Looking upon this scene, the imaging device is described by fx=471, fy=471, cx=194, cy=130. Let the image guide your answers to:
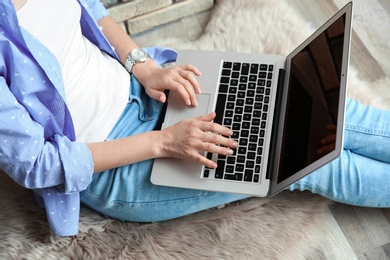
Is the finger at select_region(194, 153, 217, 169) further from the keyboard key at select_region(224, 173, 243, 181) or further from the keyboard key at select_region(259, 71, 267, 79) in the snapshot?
the keyboard key at select_region(259, 71, 267, 79)

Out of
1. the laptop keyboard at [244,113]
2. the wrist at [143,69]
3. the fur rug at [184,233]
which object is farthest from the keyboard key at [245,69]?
the fur rug at [184,233]

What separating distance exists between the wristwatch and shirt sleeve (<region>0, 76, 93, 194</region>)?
27 centimetres

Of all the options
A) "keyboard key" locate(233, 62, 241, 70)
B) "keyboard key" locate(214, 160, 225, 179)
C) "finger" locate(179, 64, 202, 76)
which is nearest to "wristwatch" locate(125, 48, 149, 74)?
"finger" locate(179, 64, 202, 76)

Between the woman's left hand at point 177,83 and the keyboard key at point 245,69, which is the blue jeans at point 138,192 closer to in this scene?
the woman's left hand at point 177,83

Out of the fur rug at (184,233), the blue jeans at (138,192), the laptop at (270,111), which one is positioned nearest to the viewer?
the laptop at (270,111)

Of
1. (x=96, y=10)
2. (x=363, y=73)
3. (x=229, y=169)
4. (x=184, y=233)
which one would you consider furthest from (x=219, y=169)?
(x=363, y=73)

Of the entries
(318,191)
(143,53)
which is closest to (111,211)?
(143,53)

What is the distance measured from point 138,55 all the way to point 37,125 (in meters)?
0.35

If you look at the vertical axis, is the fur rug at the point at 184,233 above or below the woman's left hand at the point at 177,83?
below

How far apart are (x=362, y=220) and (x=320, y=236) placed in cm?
12

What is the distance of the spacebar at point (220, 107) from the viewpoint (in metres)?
1.06

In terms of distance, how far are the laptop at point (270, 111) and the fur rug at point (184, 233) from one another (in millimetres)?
222

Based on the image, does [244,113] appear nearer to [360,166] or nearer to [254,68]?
[254,68]

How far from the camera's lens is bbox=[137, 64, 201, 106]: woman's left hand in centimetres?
104
